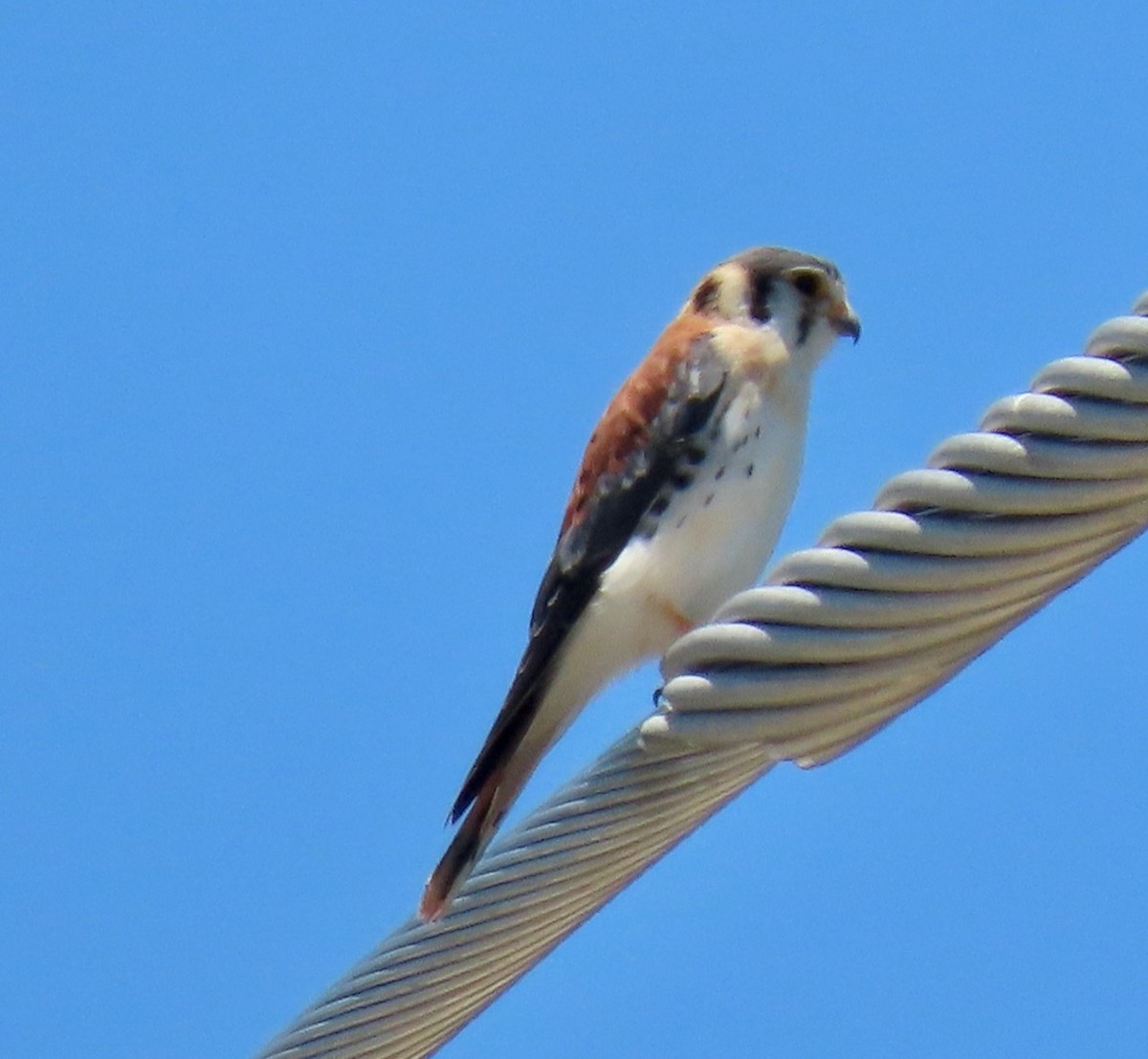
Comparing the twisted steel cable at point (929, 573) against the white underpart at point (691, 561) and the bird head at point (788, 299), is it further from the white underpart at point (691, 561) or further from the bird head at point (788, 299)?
the bird head at point (788, 299)

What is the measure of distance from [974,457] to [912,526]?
0.32 feet

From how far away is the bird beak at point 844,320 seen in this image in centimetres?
503

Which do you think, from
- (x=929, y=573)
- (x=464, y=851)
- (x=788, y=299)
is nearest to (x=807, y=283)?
(x=788, y=299)

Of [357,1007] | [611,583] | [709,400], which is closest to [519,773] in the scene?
[611,583]

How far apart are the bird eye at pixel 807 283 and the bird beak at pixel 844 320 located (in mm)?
63

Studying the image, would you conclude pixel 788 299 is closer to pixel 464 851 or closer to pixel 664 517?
pixel 664 517

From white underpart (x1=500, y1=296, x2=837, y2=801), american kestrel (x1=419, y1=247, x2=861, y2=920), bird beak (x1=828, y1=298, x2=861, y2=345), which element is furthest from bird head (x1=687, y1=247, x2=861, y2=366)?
white underpart (x1=500, y1=296, x2=837, y2=801)

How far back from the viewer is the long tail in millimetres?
3240

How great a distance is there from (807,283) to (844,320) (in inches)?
5.5

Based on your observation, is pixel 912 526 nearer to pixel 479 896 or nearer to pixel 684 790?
pixel 684 790

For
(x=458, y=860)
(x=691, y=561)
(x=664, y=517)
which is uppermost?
(x=664, y=517)

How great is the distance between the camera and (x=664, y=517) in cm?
450

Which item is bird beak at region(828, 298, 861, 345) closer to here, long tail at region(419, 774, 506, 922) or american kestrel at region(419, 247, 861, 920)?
american kestrel at region(419, 247, 861, 920)

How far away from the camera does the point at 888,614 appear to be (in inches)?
81.7
